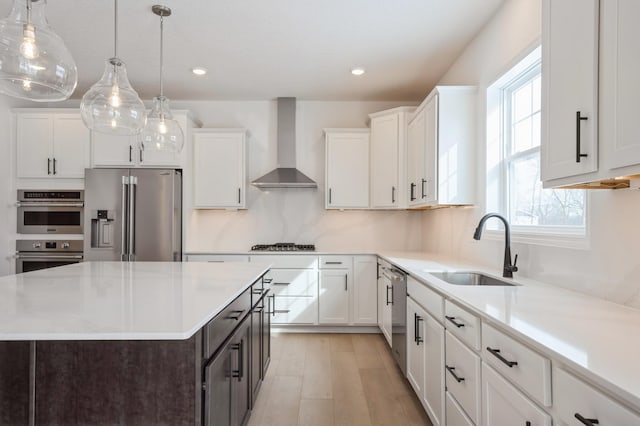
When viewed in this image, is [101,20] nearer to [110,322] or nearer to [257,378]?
[110,322]

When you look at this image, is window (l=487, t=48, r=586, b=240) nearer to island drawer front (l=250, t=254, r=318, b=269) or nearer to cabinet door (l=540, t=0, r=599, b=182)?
cabinet door (l=540, t=0, r=599, b=182)

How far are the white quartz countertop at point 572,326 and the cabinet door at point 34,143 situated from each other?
4300 mm

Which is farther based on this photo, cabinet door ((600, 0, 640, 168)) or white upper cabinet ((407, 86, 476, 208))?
white upper cabinet ((407, 86, 476, 208))

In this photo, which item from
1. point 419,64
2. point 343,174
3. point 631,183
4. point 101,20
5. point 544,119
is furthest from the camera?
point 343,174

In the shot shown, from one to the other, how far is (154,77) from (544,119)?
378 centimetres

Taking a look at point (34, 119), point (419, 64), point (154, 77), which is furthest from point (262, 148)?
point (34, 119)

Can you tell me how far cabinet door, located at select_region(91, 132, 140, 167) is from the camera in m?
4.16

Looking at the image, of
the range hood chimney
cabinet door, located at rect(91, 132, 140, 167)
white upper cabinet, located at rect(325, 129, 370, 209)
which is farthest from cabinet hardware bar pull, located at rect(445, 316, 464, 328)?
cabinet door, located at rect(91, 132, 140, 167)

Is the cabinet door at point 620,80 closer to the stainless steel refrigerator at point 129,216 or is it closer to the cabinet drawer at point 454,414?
the cabinet drawer at point 454,414

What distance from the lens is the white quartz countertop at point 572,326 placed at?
87cm

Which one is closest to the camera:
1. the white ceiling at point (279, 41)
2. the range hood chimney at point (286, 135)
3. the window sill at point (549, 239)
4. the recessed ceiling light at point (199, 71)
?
the window sill at point (549, 239)

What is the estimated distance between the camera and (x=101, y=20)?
2900mm

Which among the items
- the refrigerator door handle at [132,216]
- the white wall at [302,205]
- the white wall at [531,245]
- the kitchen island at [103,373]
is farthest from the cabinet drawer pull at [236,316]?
the white wall at [302,205]

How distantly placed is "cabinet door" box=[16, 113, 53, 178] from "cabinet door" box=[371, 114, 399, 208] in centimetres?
356
